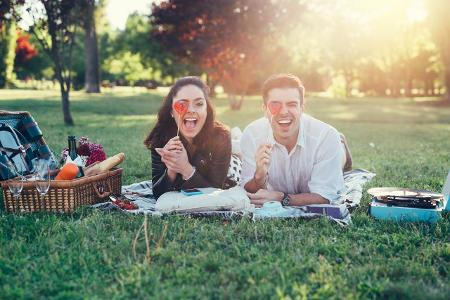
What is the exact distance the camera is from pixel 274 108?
189 inches

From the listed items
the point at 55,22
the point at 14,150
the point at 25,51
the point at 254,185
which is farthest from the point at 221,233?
the point at 25,51

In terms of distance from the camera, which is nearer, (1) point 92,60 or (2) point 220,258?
(2) point 220,258

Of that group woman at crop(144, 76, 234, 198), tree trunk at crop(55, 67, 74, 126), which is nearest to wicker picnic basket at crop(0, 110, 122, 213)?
woman at crop(144, 76, 234, 198)

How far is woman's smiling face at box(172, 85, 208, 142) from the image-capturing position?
504 cm

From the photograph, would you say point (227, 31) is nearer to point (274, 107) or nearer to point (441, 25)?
point (441, 25)

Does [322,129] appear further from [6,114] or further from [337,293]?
[6,114]

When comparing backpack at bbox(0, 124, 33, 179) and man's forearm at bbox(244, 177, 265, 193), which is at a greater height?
backpack at bbox(0, 124, 33, 179)

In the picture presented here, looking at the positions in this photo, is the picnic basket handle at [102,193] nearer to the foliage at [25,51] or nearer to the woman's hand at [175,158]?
the woman's hand at [175,158]

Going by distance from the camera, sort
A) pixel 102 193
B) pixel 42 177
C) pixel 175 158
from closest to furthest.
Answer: pixel 42 177 < pixel 175 158 < pixel 102 193

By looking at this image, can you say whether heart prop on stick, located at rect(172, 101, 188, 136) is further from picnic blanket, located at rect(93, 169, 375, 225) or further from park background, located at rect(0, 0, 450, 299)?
park background, located at rect(0, 0, 450, 299)

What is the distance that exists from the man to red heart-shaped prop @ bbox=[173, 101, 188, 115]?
803 mm

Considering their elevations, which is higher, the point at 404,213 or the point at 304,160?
the point at 304,160

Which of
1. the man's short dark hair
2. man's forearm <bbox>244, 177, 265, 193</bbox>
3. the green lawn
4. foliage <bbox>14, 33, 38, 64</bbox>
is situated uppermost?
foliage <bbox>14, 33, 38, 64</bbox>

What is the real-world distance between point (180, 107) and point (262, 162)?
101cm
